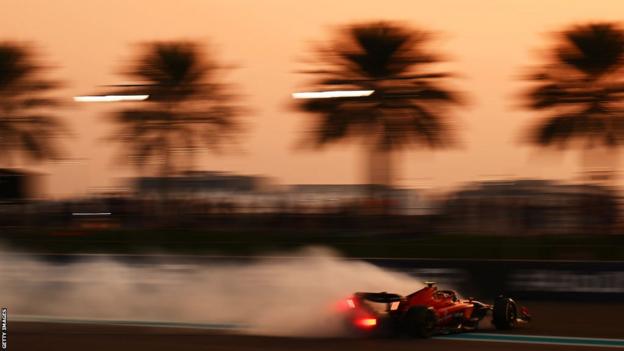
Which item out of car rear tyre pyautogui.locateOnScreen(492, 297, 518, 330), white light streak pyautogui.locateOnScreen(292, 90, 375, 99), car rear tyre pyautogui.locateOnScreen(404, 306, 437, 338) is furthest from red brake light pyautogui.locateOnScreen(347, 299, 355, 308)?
white light streak pyautogui.locateOnScreen(292, 90, 375, 99)

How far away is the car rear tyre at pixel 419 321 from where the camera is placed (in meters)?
11.1

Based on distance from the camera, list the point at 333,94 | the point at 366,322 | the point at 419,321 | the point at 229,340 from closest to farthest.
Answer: the point at 366,322
the point at 419,321
the point at 229,340
the point at 333,94

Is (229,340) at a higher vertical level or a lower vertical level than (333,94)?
lower

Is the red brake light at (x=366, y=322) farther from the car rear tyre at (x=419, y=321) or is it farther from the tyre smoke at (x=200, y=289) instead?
the tyre smoke at (x=200, y=289)

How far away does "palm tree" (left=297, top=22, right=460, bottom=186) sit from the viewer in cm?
3008

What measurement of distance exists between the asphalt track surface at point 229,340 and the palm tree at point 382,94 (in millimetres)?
16263

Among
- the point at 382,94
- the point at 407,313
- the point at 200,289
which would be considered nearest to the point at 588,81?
the point at 382,94

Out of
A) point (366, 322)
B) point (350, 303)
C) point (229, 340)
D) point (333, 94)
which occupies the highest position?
point (333, 94)

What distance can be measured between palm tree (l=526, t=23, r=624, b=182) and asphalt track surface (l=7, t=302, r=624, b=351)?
1617cm

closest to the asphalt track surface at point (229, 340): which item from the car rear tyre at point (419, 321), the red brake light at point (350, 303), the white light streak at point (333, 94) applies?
the car rear tyre at point (419, 321)

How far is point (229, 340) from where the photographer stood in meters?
11.5

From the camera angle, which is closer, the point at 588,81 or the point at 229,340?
the point at 229,340

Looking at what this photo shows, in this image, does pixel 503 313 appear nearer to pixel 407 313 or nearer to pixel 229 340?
pixel 407 313

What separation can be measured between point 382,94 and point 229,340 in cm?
1966
